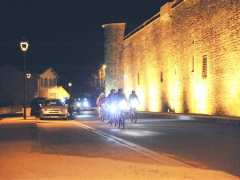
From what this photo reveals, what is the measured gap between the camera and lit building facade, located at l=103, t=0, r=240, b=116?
36.2 metres

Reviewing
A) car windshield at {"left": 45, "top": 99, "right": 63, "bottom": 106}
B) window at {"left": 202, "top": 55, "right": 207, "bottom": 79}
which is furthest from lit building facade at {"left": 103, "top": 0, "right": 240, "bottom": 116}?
car windshield at {"left": 45, "top": 99, "right": 63, "bottom": 106}

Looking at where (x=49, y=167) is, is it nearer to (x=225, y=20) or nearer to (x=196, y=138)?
(x=196, y=138)

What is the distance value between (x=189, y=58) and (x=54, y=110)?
12549mm

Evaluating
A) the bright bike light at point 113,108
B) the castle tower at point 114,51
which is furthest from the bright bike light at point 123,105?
the castle tower at point 114,51

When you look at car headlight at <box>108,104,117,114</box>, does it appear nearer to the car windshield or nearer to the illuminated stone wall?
the illuminated stone wall

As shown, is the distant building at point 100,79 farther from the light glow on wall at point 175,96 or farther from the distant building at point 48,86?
the light glow on wall at point 175,96

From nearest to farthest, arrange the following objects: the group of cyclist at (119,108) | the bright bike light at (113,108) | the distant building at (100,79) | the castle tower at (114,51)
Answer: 1. the group of cyclist at (119,108)
2. the bright bike light at (113,108)
3. the castle tower at (114,51)
4. the distant building at (100,79)

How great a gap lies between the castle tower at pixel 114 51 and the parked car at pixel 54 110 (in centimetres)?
3946

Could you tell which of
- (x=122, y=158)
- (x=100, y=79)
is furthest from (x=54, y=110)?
(x=100, y=79)

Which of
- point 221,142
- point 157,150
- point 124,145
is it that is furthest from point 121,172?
point 221,142

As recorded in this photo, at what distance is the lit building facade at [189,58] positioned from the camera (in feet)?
119

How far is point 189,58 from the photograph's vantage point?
45.5 meters

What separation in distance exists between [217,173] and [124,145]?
6807mm

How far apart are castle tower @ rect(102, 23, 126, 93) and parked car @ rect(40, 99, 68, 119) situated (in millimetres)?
39459
